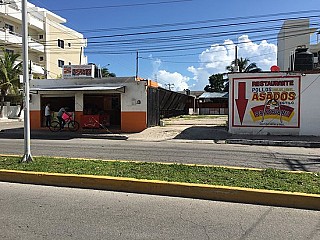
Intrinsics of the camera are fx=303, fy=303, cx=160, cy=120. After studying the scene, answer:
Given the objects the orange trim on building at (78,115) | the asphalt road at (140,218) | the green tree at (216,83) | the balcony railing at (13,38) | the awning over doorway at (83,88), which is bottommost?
the asphalt road at (140,218)

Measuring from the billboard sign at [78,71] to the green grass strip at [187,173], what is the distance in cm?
1258

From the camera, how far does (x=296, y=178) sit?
21.5ft

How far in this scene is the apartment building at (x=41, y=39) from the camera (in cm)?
3978

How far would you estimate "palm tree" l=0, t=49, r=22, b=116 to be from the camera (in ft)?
110

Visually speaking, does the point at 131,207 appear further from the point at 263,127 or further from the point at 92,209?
the point at 263,127

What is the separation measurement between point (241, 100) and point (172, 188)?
1236 centimetres

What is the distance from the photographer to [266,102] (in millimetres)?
16859

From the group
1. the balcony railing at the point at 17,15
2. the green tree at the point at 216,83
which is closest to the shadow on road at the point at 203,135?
the balcony railing at the point at 17,15

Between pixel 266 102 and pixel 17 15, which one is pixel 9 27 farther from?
pixel 266 102

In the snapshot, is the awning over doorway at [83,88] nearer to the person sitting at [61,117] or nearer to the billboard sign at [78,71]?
the billboard sign at [78,71]

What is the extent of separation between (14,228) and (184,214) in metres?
2.54

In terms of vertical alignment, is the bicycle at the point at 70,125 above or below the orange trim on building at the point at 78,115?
below

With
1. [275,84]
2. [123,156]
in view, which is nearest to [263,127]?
[275,84]

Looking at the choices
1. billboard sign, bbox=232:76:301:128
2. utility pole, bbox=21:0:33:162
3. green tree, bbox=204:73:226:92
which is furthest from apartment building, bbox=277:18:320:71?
utility pole, bbox=21:0:33:162
